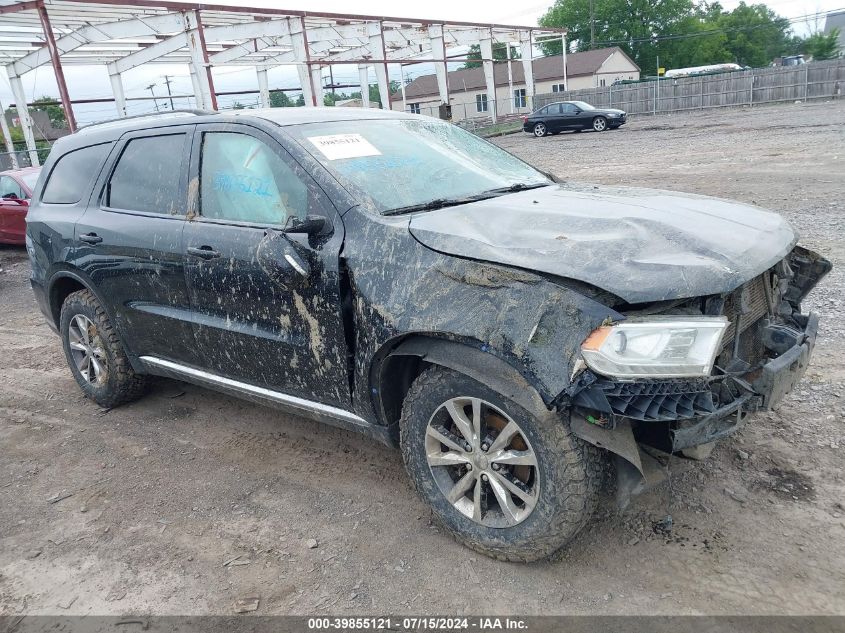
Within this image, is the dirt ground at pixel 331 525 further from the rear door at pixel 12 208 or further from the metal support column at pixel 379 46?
the metal support column at pixel 379 46

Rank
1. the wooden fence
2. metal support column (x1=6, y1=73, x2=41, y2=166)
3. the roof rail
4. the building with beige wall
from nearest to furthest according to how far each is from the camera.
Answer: the roof rail, metal support column (x1=6, y1=73, x2=41, y2=166), the wooden fence, the building with beige wall

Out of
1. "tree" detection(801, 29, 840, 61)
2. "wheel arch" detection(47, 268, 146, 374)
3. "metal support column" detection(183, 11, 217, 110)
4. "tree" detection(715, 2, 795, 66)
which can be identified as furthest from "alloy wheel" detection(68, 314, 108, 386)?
"tree" detection(715, 2, 795, 66)

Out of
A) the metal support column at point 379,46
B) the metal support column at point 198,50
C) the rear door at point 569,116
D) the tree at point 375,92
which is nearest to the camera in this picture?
the metal support column at point 198,50

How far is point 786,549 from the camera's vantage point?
2717mm

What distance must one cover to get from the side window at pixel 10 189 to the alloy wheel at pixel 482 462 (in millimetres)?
11022

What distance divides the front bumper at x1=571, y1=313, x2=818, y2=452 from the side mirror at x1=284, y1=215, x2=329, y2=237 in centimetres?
137

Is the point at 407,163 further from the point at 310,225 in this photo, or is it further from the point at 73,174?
the point at 73,174

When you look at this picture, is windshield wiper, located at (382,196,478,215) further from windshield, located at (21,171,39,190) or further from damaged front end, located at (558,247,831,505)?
windshield, located at (21,171,39,190)

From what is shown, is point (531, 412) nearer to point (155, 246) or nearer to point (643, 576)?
point (643, 576)

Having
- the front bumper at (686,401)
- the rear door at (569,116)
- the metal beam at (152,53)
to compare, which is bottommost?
the front bumper at (686,401)

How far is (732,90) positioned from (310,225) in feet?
121

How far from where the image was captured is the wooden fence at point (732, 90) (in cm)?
3188

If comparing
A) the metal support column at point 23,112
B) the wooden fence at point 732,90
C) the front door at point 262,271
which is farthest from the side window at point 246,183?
the wooden fence at point 732,90

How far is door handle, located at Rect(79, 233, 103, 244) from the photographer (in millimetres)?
4229
